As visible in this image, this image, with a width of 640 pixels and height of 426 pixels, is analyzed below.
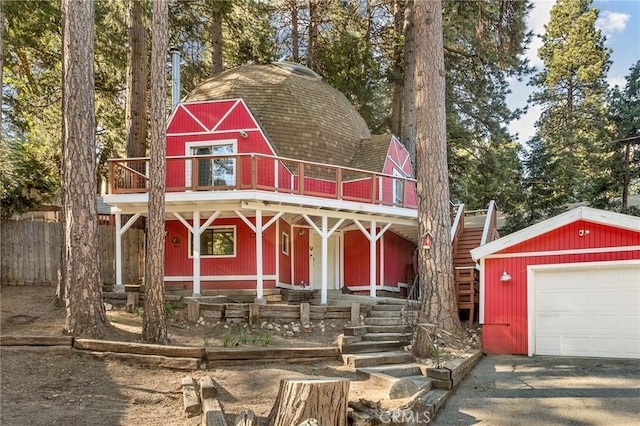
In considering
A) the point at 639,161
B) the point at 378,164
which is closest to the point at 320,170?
the point at 378,164

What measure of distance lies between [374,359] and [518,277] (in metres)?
3.98

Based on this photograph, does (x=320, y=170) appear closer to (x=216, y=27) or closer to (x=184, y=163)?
(x=184, y=163)

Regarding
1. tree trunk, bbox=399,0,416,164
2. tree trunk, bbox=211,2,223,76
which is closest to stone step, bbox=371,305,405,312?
tree trunk, bbox=399,0,416,164

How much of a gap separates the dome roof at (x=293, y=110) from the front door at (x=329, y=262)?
98.8 inches

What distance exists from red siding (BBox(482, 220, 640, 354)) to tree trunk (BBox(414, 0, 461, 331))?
80 centimetres

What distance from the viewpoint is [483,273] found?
1041 cm

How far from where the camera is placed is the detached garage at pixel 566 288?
29.4 ft

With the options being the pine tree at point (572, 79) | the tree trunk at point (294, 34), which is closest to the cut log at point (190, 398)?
the tree trunk at point (294, 34)

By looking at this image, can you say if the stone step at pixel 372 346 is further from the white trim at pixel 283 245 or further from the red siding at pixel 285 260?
the white trim at pixel 283 245

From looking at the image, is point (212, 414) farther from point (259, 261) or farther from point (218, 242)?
point (218, 242)

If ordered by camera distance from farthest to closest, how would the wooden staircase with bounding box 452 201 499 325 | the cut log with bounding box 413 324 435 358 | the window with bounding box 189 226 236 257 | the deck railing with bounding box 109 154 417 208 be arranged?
the window with bounding box 189 226 236 257 < the deck railing with bounding box 109 154 417 208 < the wooden staircase with bounding box 452 201 499 325 < the cut log with bounding box 413 324 435 358

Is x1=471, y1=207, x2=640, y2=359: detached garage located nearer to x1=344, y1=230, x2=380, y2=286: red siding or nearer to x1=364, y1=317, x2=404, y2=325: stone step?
x1=364, y1=317, x2=404, y2=325: stone step

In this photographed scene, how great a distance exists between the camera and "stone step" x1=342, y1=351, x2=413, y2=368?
25.4 feet

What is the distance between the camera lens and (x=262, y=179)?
12.9 metres
